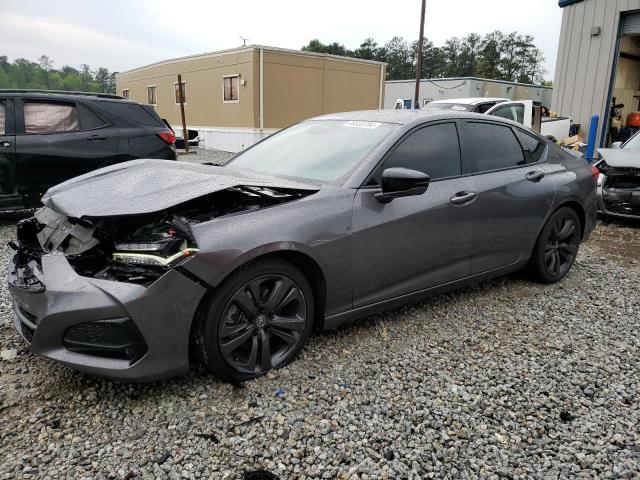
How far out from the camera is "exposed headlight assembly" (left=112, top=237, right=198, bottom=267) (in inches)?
92.2

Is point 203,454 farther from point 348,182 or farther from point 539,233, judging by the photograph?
point 539,233

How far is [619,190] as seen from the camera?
6906 millimetres

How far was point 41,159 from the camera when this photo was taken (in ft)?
19.4

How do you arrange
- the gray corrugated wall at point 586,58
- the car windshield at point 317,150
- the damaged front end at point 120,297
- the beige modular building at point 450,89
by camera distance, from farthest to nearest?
1. the beige modular building at point 450,89
2. the gray corrugated wall at point 586,58
3. the car windshield at point 317,150
4. the damaged front end at point 120,297

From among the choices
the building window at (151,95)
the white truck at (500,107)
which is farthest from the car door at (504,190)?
the building window at (151,95)

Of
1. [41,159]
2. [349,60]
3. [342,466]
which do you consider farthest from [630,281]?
[349,60]

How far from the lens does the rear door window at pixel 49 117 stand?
6027mm

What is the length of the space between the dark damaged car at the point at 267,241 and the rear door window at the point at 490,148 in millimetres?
14

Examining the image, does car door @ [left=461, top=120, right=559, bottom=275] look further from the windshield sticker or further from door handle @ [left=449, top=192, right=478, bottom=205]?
the windshield sticker

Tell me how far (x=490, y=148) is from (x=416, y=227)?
1166 mm

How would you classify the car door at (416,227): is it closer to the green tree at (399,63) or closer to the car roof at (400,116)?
the car roof at (400,116)

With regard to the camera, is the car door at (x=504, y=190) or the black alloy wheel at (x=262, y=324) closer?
the black alloy wheel at (x=262, y=324)

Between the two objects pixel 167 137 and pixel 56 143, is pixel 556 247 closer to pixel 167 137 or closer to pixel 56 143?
pixel 167 137

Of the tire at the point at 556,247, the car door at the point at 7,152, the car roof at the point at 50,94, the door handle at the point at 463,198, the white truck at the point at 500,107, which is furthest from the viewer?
the white truck at the point at 500,107
